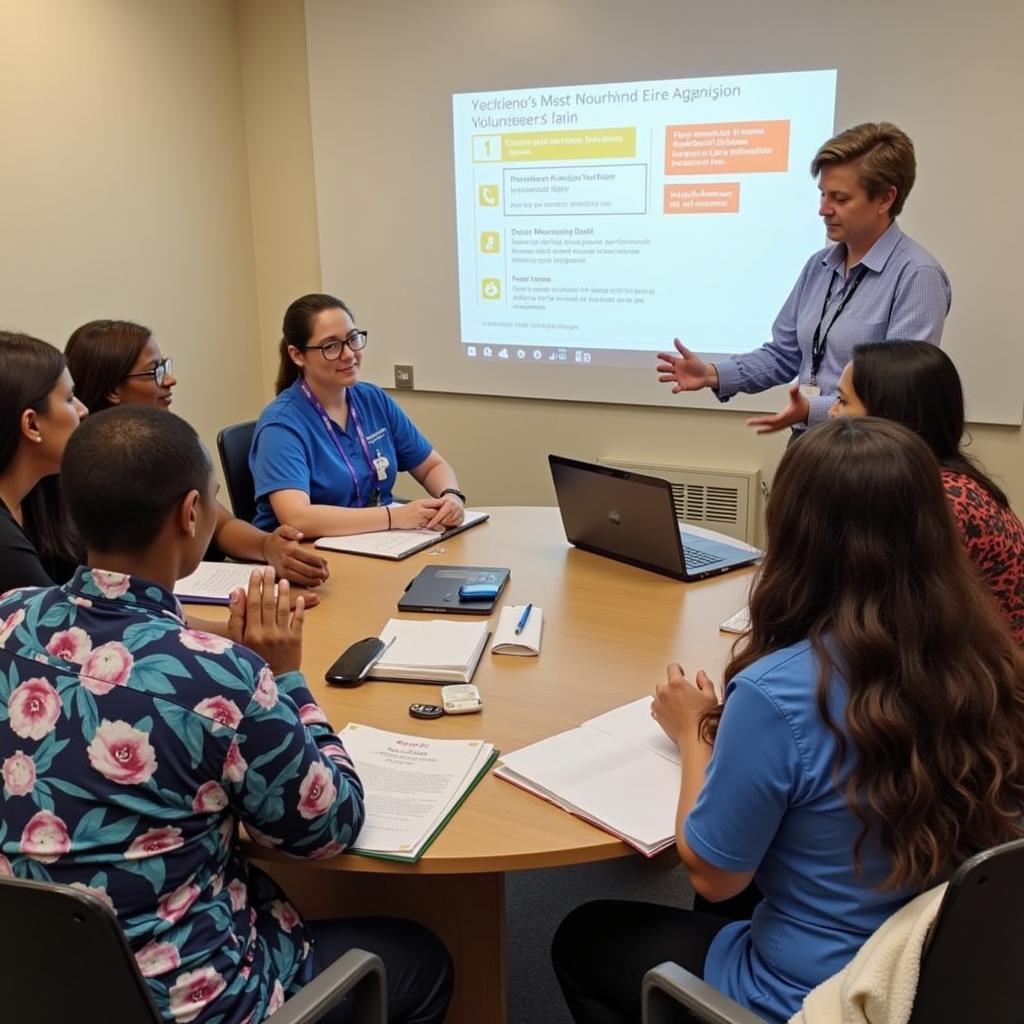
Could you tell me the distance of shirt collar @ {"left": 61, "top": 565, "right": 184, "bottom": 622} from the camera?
1119 millimetres

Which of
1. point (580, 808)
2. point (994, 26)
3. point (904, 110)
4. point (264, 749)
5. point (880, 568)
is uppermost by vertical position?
point (994, 26)

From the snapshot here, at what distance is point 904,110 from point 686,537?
1.85 meters

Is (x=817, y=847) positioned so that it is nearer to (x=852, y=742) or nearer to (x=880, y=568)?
(x=852, y=742)

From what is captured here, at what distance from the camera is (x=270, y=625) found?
1.42m

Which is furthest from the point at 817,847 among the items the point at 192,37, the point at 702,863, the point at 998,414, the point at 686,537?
the point at 192,37

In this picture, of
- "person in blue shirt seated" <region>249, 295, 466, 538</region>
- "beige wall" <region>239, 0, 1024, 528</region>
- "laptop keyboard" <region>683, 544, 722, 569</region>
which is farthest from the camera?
"beige wall" <region>239, 0, 1024, 528</region>

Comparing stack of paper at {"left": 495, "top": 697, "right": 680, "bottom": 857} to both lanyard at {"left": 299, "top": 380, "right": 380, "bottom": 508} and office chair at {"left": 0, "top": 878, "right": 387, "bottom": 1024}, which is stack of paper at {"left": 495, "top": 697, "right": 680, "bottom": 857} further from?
lanyard at {"left": 299, "top": 380, "right": 380, "bottom": 508}

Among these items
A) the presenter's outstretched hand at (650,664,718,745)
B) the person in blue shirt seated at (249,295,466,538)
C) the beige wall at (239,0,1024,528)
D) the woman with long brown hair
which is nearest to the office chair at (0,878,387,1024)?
the presenter's outstretched hand at (650,664,718,745)

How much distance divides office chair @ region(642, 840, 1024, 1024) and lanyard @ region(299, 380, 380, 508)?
6.44ft

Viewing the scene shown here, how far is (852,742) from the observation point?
3.51 feet

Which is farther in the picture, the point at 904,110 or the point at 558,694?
the point at 904,110

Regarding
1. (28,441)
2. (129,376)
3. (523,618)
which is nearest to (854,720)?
(523,618)

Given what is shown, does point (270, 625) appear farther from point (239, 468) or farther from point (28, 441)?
point (239, 468)

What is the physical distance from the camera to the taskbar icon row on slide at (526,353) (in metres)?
3.97
